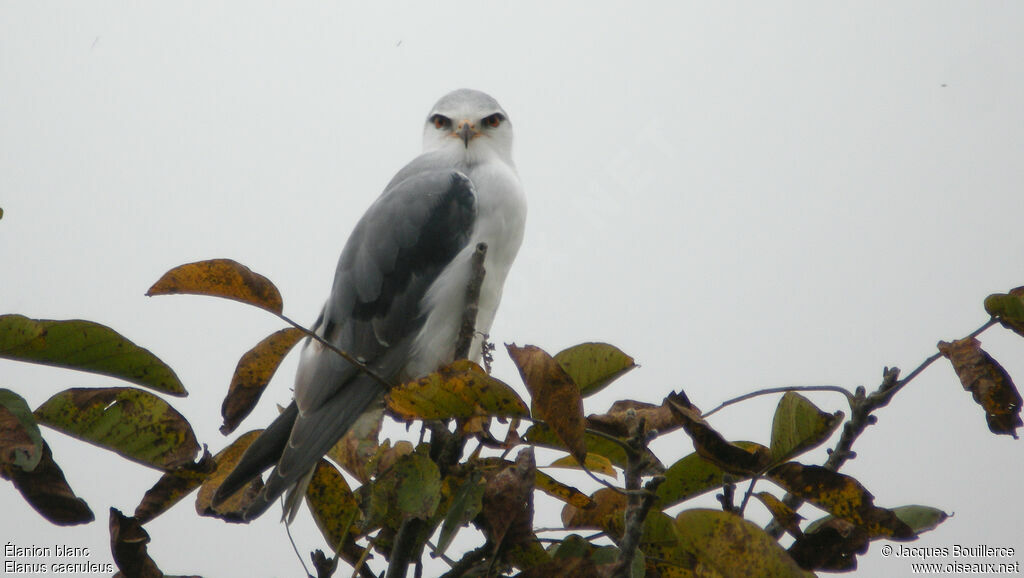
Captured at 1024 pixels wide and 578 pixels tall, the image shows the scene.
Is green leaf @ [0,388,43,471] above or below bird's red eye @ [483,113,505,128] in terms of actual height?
below

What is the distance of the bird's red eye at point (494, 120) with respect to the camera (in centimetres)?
448

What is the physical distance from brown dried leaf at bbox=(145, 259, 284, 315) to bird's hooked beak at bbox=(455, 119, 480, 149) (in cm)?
230

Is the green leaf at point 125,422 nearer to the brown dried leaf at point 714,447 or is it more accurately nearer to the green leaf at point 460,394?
the green leaf at point 460,394

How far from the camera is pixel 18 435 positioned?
5.99 feet

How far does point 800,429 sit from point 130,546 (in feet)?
4.91

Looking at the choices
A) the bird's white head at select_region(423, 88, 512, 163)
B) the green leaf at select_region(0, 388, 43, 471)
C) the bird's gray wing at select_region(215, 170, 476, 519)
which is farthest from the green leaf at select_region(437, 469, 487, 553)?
the bird's white head at select_region(423, 88, 512, 163)

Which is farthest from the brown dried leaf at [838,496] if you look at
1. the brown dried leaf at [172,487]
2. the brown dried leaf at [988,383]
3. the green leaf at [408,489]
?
the brown dried leaf at [172,487]

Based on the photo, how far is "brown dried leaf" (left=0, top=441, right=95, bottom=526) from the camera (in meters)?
1.89

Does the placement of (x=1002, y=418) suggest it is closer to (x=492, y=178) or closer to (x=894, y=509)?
(x=894, y=509)

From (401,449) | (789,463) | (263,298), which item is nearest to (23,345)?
(263,298)

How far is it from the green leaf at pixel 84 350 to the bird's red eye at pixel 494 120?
2.63 metres

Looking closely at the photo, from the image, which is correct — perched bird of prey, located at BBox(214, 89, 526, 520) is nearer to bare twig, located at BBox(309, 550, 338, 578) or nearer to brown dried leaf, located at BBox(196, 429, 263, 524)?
brown dried leaf, located at BBox(196, 429, 263, 524)

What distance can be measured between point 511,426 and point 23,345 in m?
1.11

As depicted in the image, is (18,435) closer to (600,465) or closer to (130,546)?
(130,546)
